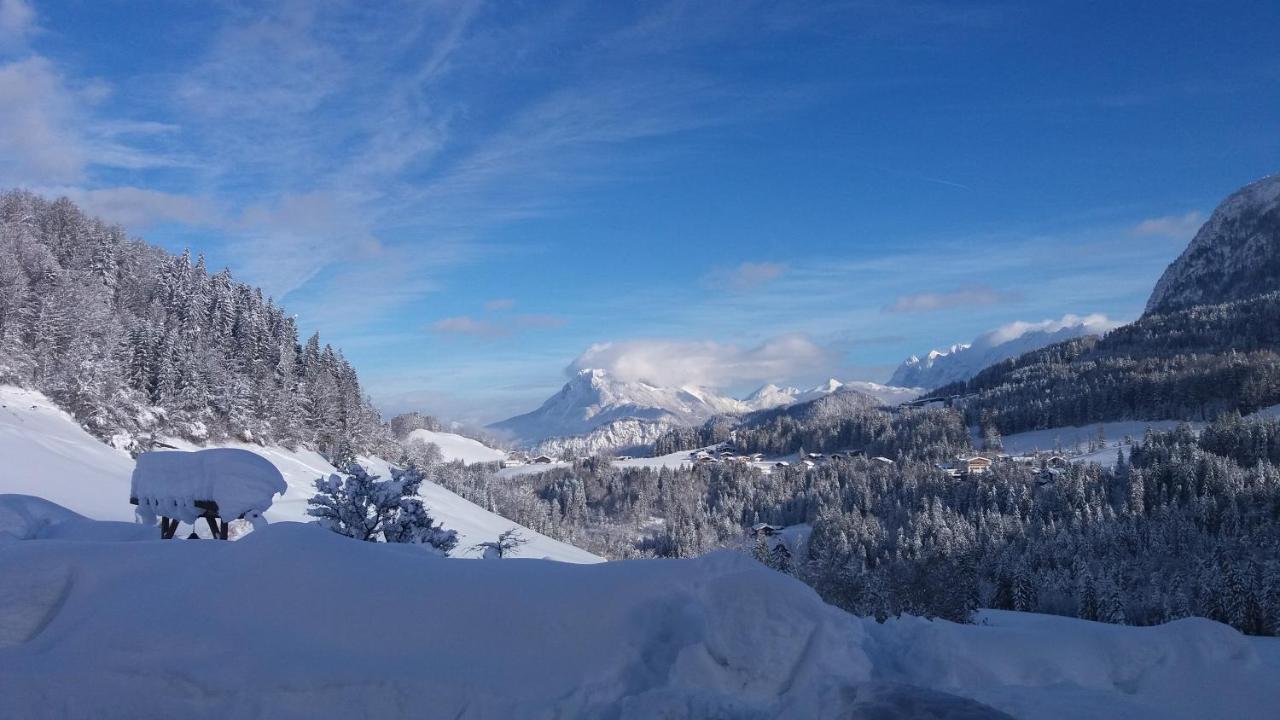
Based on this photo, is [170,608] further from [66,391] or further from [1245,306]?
[1245,306]

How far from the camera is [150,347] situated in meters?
54.4

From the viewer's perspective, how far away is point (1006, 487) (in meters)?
101

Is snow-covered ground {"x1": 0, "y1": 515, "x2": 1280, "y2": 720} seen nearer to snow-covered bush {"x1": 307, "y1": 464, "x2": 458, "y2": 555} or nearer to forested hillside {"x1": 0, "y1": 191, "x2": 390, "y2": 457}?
snow-covered bush {"x1": 307, "y1": 464, "x2": 458, "y2": 555}

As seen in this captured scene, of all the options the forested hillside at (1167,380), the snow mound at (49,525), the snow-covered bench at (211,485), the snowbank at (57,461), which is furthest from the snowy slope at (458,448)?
the snow-covered bench at (211,485)

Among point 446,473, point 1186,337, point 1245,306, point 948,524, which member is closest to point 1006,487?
point 948,524

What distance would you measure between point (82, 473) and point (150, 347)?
2161 centimetres

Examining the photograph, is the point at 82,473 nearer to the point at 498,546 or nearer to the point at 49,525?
the point at 498,546

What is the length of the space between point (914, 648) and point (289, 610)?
6620 millimetres

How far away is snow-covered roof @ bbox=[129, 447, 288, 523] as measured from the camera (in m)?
13.7

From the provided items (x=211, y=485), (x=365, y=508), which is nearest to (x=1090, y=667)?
(x=211, y=485)

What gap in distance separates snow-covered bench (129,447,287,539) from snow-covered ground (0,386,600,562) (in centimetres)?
685

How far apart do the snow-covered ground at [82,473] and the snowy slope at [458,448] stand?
3999 inches

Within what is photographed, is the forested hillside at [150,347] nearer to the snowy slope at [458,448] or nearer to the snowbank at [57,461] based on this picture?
the snowbank at [57,461]

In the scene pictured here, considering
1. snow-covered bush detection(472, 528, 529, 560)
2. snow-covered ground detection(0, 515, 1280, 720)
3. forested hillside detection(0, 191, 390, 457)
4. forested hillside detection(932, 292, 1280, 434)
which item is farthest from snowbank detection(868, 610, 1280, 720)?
forested hillside detection(932, 292, 1280, 434)
